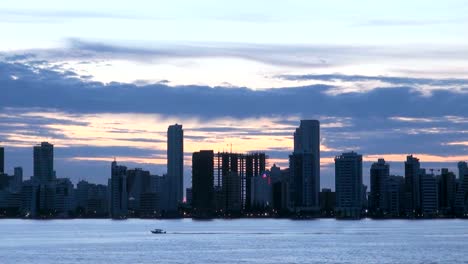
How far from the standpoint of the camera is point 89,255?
465ft

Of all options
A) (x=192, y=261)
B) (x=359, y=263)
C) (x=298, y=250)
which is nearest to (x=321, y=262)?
(x=359, y=263)

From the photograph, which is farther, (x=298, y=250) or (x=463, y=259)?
(x=298, y=250)

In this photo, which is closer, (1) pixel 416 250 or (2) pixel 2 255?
(2) pixel 2 255

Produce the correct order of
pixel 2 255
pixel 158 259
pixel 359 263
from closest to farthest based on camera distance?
pixel 359 263
pixel 158 259
pixel 2 255

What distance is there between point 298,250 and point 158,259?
29522 millimetres

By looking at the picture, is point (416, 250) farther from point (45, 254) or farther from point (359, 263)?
point (45, 254)

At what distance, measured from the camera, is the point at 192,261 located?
419ft

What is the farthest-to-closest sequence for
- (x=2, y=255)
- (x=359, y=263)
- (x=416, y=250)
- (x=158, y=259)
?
(x=416, y=250) < (x=2, y=255) < (x=158, y=259) < (x=359, y=263)

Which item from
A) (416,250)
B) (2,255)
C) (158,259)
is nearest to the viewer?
(158,259)

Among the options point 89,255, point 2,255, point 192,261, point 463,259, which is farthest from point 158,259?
point 463,259

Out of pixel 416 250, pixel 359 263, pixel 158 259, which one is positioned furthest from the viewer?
pixel 416 250

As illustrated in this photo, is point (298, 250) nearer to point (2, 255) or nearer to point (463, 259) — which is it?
point (463, 259)

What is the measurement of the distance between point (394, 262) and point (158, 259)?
2934 centimetres

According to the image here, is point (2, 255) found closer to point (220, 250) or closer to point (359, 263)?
point (220, 250)
